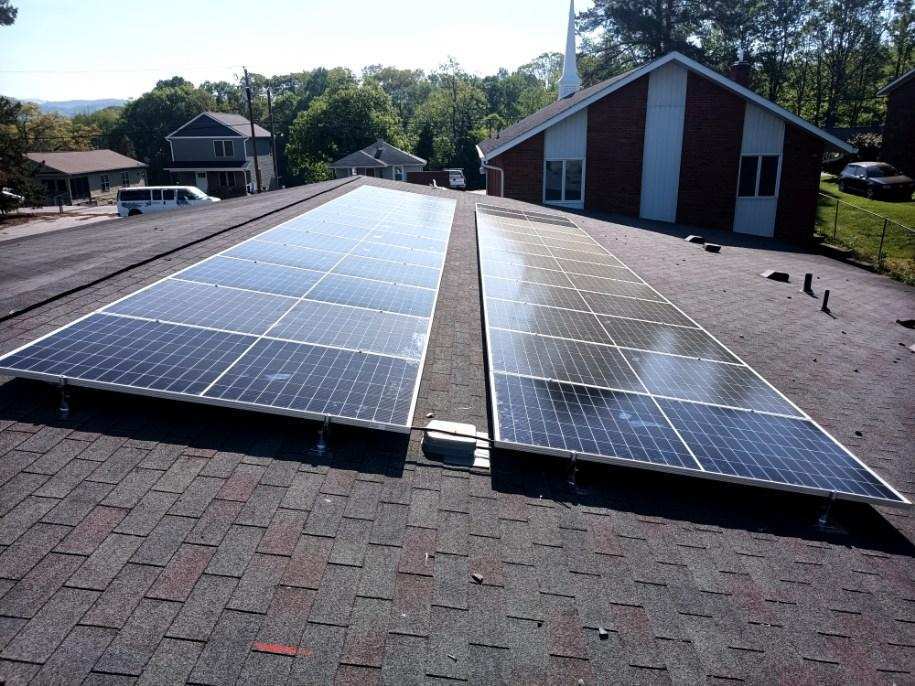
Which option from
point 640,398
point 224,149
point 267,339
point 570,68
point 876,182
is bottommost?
point 640,398

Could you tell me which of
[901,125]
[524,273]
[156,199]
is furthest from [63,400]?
[901,125]

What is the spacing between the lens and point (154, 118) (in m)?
91.6

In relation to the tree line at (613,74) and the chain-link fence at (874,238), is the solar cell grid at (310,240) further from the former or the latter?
the tree line at (613,74)

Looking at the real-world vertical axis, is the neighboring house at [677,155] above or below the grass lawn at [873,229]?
above

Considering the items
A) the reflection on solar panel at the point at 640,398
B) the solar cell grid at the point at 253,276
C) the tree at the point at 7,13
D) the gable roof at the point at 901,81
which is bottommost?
the reflection on solar panel at the point at 640,398

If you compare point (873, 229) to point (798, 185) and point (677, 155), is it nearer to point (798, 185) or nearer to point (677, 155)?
point (798, 185)

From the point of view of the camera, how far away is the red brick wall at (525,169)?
30172mm

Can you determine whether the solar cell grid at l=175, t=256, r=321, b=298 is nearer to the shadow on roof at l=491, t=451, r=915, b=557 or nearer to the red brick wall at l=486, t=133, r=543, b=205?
the shadow on roof at l=491, t=451, r=915, b=557

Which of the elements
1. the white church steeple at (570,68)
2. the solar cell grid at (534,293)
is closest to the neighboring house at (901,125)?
the white church steeple at (570,68)

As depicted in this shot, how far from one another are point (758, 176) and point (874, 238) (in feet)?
29.7

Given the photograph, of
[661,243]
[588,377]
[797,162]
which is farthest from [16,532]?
[797,162]

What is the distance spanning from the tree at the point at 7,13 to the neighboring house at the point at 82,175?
1187 cm

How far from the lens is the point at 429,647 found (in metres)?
3.62

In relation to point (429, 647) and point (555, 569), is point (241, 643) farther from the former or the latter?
point (555, 569)
